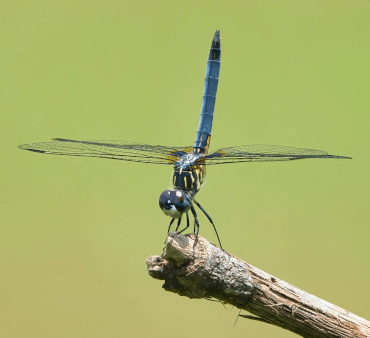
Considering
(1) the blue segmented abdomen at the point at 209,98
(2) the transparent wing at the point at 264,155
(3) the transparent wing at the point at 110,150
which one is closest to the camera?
(2) the transparent wing at the point at 264,155

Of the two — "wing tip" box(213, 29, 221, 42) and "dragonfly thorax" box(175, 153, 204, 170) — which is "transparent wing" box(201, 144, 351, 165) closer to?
"dragonfly thorax" box(175, 153, 204, 170)

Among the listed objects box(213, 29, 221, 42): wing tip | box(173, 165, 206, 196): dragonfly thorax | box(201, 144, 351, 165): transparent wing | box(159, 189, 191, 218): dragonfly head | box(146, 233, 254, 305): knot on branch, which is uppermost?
box(213, 29, 221, 42): wing tip

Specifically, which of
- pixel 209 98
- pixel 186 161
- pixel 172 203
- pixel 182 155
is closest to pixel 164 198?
pixel 172 203

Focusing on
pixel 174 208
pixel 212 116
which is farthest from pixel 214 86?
pixel 174 208

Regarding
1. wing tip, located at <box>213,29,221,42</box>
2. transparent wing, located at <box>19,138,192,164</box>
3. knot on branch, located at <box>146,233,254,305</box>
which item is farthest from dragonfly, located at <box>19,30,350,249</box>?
wing tip, located at <box>213,29,221,42</box>

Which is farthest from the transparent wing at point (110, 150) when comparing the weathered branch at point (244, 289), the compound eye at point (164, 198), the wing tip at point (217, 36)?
the wing tip at point (217, 36)

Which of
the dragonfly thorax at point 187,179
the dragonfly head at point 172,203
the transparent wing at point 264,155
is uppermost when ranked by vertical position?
the transparent wing at point 264,155

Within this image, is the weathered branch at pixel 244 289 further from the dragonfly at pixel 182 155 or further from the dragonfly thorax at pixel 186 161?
the dragonfly thorax at pixel 186 161
